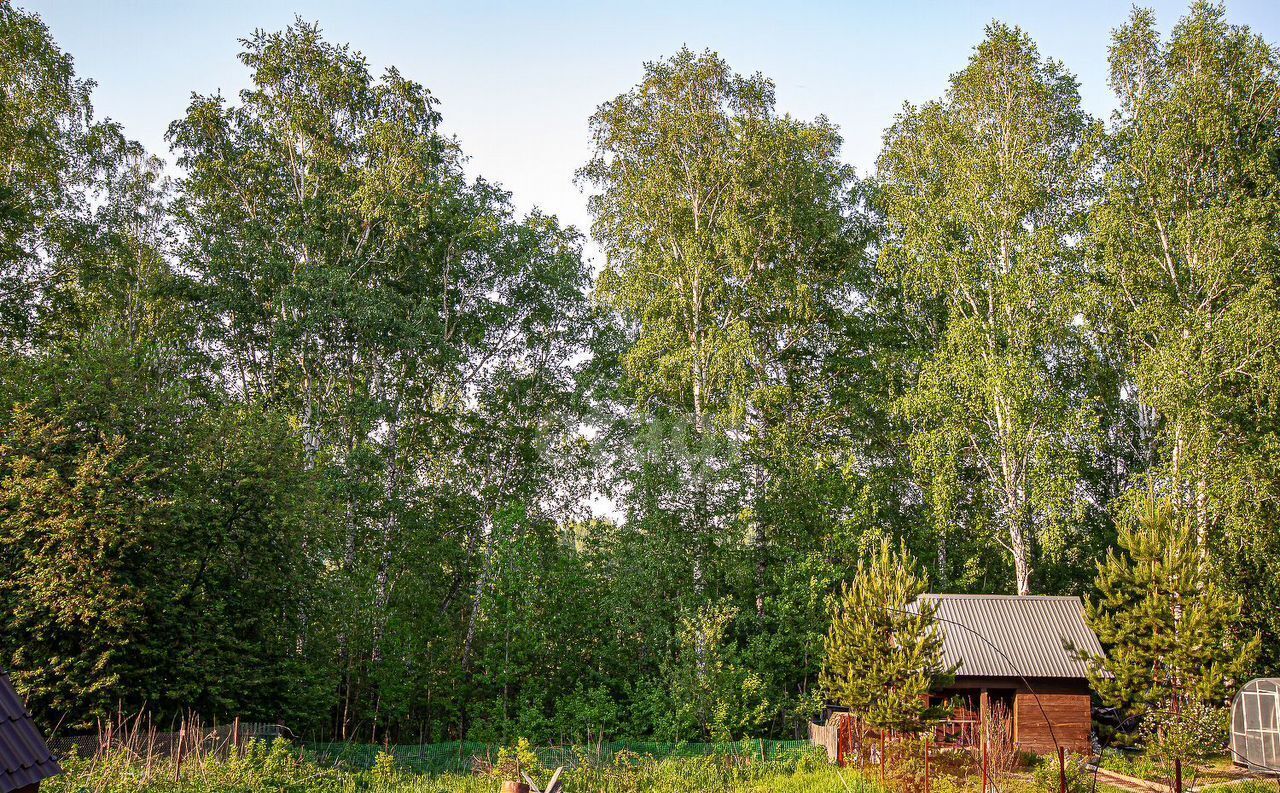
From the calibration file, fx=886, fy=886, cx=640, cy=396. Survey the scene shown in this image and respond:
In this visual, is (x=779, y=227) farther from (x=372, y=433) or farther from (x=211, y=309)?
(x=211, y=309)

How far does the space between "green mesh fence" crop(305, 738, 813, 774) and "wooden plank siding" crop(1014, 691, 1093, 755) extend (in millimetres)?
4590

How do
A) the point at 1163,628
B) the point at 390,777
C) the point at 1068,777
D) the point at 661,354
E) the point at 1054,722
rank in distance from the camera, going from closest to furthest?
the point at 390,777 → the point at 1068,777 → the point at 1163,628 → the point at 1054,722 → the point at 661,354

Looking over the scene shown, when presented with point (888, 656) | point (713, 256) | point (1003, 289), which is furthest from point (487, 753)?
Answer: point (1003, 289)

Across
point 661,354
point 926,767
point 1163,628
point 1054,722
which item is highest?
point 661,354

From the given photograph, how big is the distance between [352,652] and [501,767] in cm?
968

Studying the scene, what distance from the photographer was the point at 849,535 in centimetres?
2361

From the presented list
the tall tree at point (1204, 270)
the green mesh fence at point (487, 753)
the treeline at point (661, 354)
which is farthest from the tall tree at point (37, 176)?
the tall tree at point (1204, 270)

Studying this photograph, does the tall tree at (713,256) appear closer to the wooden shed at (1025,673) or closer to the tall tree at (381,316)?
the tall tree at (381,316)

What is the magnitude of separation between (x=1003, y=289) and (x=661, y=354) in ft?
29.2

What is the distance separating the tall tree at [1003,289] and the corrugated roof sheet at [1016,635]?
150 centimetres

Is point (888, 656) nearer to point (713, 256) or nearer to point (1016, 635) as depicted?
point (1016, 635)

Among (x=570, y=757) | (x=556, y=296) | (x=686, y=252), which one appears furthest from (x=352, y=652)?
(x=686, y=252)

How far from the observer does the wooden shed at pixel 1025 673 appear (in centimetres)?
1858

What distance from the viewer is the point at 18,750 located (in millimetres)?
5270
